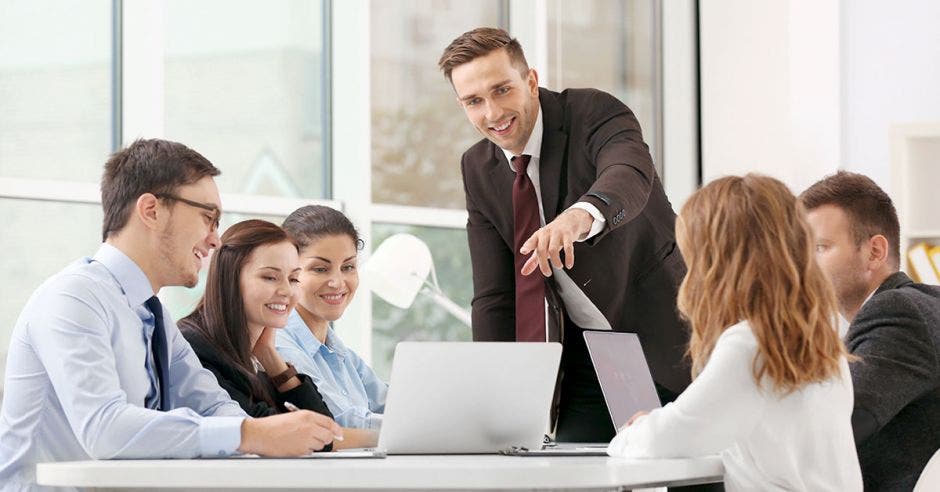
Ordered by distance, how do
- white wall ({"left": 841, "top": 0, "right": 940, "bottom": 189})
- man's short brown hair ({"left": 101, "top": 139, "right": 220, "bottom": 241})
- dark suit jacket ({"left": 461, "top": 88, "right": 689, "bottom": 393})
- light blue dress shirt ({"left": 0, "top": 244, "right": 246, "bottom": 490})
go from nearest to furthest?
1. light blue dress shirt ({"left": 0, "top": 244, "right": 246, "bottom": 490})
2. man's short brown hair ({"left": 101, "top": 139, "right": 220, "bottom": 241})
3. dark suit jacket ({"left": 461, "top": 88, "right": 689, "bottom": 393})
4. white wall ({"left": 841, "top": 0, "right": 940, "bottom": 189})

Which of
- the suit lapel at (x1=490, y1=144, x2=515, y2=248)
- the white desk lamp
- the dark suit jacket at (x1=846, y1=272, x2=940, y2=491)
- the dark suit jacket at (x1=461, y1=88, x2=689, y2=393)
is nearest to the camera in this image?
the dark suit jacket at (x1=846, y1=272, x2=940, y2=491)

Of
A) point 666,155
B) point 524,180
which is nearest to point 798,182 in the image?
point 666,155

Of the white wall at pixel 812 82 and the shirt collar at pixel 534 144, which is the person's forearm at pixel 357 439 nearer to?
the shirt collar at pixel 534 144

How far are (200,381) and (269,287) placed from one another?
566 mm

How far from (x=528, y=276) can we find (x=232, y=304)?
0.66m

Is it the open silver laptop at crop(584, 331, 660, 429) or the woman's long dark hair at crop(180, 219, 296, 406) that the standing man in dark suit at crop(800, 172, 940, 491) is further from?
the woman's long dark hair at crop(180, 219, 296, 406)

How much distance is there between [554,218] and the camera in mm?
2953

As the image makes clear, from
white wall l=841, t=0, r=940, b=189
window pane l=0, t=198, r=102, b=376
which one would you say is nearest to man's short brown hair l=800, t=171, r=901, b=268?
window pane l=0, t=198, r=102, b=376

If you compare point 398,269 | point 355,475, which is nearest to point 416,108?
point 398,269

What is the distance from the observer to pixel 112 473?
5.24 feet

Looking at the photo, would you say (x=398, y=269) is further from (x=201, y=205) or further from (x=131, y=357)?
(x=131, y=357)

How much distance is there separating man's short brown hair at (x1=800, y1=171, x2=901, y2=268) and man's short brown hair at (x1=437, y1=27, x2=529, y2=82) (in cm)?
85

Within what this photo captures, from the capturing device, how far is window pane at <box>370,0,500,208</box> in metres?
5.65

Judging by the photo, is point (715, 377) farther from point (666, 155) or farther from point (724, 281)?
point (666, 155)
